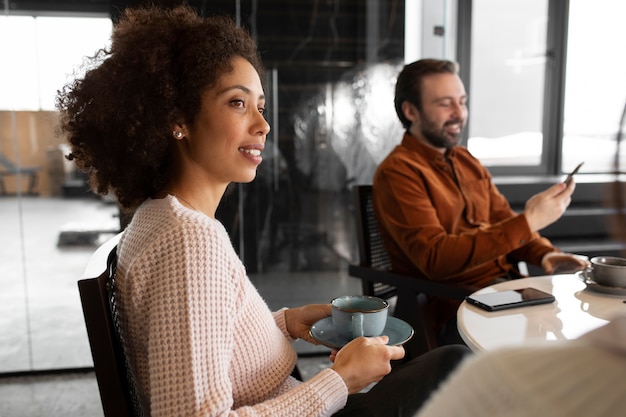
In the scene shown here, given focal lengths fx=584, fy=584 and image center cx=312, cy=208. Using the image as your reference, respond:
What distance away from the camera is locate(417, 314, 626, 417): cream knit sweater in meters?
0.39

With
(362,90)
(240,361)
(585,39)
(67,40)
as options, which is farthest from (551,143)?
(240,361)

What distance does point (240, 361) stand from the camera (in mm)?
1072

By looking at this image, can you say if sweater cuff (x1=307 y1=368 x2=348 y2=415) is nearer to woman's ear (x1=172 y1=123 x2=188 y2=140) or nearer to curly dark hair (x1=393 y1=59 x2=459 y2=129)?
woman's ear (x1=172 y1=123 x2=188 y2=140)

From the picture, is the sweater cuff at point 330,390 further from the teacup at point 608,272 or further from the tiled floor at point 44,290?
the tiled floor at point 44,290

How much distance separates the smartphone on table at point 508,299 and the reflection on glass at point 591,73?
2.76m

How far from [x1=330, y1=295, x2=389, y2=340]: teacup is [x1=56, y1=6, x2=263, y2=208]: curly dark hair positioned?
18.6 inches

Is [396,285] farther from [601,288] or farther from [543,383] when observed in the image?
[543,383]

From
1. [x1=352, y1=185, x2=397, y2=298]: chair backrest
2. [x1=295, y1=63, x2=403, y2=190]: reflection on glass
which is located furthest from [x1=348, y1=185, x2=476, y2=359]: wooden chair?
[x1=295, y1=63, x2=403, y2=190]: reflection on glass

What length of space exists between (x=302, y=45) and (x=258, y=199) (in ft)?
2.66

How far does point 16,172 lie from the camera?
2.74 m

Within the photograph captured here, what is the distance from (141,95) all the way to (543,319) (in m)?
0.98

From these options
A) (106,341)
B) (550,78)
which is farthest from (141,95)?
(550,78)

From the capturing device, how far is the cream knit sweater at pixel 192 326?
90cm

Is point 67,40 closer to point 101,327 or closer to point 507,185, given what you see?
point 101,327
